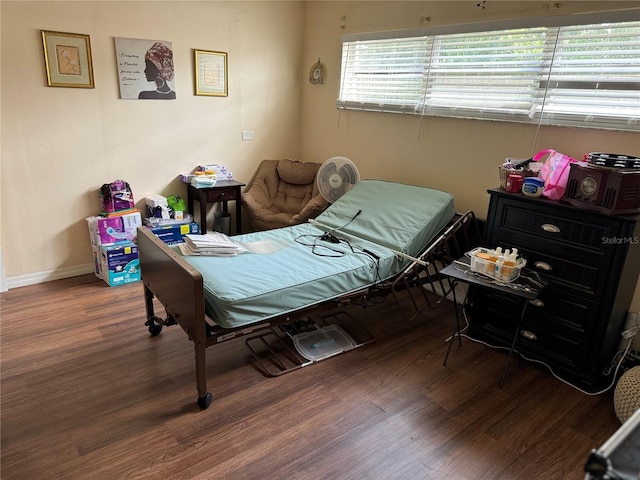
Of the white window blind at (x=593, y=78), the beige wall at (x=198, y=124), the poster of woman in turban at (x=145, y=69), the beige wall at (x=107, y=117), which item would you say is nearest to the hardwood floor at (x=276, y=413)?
the beige wall at (x=107, y=117)

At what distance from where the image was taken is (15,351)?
2.56m

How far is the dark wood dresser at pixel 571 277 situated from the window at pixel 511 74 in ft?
2.20

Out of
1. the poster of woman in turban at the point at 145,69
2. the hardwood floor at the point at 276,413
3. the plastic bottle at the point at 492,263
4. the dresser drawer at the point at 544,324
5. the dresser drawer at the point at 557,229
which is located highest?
the poster of woman in turban at the point at 145,69

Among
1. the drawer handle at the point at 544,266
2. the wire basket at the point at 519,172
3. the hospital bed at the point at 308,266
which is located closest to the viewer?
the hospital bed at the point at 308,266

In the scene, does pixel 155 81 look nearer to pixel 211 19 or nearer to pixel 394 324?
pixel 211 19

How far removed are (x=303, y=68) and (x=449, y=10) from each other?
1.77 metres

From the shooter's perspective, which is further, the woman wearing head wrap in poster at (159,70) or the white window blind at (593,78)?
the woman wearing head wrap in poster at (159,70)

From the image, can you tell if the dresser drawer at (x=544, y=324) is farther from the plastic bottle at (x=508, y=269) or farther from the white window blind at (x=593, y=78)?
the white window blind at (x=593, y=78)

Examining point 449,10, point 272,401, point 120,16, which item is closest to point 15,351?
point 272,401

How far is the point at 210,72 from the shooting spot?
13.0 feet

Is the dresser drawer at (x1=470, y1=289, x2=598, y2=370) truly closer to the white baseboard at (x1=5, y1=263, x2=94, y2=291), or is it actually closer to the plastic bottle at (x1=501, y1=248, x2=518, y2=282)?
the plastic bottle at (x1=501, y1=248, x2=518, y2=282)

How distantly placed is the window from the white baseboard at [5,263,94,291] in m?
2.80

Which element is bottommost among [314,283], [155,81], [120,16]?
[314,283]

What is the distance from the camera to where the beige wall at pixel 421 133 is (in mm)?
2744
